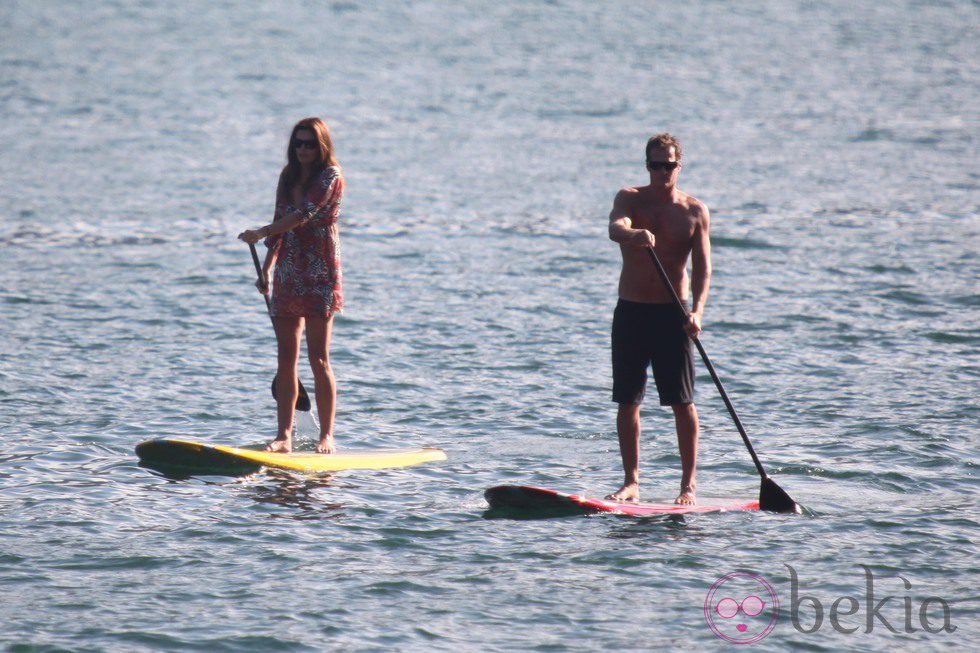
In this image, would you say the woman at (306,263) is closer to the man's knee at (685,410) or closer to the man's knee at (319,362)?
the man's knee at (319,362)

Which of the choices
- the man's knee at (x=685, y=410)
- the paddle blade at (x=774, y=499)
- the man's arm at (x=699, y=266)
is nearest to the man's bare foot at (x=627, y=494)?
the man's knee at (x=685, y=410)

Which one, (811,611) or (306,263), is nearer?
(811,611)

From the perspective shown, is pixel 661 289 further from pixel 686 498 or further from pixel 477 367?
pixel 477 367

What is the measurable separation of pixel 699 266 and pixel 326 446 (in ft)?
9.73

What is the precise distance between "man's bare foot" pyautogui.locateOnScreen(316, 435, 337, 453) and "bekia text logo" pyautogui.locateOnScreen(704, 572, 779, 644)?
10.6 ft

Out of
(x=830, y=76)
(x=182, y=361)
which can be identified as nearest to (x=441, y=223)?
(x=182, y=361)

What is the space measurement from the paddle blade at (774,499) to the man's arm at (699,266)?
106 centimetres

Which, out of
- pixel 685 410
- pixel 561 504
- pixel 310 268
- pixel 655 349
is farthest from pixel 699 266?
pixel 310 268

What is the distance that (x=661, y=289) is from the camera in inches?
319

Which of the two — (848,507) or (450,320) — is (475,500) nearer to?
(848,507)

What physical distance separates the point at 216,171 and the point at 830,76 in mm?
18388

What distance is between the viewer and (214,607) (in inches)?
273

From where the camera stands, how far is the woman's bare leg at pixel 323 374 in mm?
9352

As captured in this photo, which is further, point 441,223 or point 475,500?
point 441,223
